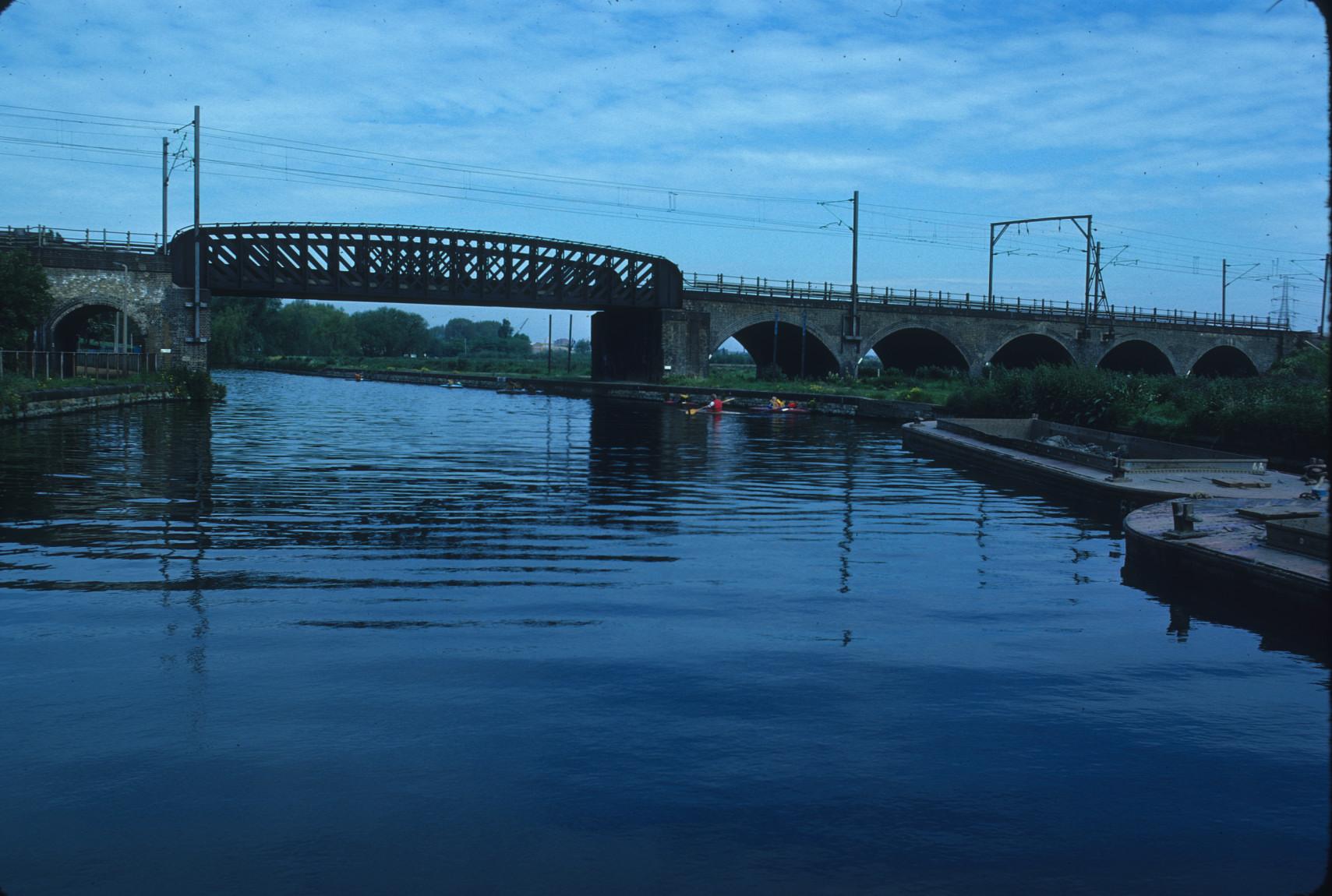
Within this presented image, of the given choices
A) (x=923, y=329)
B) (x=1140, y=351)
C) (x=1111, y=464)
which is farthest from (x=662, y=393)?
(x=1140, y=351)

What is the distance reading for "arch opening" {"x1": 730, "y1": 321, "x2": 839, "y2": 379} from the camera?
7775cm

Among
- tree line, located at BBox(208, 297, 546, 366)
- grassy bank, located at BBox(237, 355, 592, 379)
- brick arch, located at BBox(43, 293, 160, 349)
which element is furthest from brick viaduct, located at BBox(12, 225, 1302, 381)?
tree line, located at BBox(208, 297, 546, 366)

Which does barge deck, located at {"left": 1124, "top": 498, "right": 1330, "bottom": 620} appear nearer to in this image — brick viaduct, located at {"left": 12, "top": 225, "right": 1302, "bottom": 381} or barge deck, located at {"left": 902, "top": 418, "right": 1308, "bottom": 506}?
barge deck, located at {"left": 902, "top": 418, "right": 1308, "bottom": 506}

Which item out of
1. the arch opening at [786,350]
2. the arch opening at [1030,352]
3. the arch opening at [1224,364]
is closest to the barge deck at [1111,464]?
the arch opening at [786,350]

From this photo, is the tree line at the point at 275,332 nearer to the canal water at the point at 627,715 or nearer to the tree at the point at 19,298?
the tree at the point at 19,298

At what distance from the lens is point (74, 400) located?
131ft

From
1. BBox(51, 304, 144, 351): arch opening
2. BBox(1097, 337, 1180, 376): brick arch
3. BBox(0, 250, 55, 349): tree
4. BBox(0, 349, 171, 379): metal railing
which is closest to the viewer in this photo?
BBox(0, 349, 171, 379): metal railing

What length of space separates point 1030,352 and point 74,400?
248 feet

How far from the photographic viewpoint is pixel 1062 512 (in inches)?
765

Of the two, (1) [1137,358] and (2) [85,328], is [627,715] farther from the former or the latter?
(1) [1137,358]

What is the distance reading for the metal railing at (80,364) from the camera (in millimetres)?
44062

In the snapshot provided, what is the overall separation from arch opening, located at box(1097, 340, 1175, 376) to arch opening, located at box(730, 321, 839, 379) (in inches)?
1133

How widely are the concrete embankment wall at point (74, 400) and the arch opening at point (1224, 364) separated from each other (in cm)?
9157

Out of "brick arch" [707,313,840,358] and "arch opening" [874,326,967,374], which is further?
"arch opening" [874,326,967,374]
